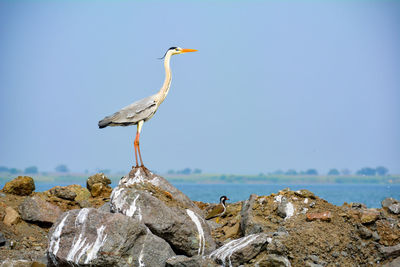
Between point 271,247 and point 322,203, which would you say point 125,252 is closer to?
point 271,247

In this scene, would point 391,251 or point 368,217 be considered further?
point 368,217

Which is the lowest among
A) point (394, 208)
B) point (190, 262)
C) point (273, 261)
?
point (190, 262)

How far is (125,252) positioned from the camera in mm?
11188

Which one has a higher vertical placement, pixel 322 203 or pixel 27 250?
pixel 322 203

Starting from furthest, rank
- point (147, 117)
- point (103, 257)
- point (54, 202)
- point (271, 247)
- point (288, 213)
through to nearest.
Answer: point (54, 202) < point (147, 117) < point (288, 213) < point (271, 247) < point (103, 257)

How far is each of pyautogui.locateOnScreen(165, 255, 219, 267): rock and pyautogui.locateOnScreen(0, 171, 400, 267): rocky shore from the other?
22 millimetres

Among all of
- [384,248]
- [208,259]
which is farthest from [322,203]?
[208,259]

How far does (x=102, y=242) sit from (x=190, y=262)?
1943 millimetres

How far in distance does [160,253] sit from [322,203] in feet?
16.6

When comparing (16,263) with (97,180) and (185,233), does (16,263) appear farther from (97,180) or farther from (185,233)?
(97,180)

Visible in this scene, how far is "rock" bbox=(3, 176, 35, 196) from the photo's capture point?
1786 centimetres

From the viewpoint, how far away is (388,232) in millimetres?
13562

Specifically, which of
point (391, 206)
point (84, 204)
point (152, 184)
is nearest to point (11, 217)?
point (84, 204)

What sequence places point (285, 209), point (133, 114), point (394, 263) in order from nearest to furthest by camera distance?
point (394, 263) < point (285, 209) < point (133, 114)
